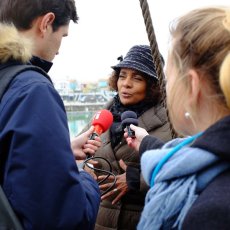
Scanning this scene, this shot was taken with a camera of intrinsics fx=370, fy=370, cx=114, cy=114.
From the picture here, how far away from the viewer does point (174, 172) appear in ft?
2.72

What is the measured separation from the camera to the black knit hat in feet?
7.38

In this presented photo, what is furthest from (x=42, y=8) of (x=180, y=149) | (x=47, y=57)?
(x=180, y=149)

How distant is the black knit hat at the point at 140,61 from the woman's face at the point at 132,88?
0.17 ft

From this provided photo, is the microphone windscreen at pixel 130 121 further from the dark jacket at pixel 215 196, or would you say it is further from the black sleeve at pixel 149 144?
the dark jacket at pixel 215 196

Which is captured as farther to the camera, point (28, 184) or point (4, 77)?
point (4, 77)

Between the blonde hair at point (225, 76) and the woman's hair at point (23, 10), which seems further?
the woman's hair at point (23, 10)

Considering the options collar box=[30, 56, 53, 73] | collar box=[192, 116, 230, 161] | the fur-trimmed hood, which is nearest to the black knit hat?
collar box=[30, 56, 53, 73]

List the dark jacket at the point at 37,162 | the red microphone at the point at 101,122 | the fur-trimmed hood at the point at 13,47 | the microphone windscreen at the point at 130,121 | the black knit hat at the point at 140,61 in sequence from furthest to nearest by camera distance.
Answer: the black knit hat at the point at 140,61
the microphone windscreen at the point at 130,121
the red microphone at the point at 101,122
the fur-trimmed hood at the point at 13,47
the dark jacket at the point at 37,162

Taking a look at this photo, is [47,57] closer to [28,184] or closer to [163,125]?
[28,184]

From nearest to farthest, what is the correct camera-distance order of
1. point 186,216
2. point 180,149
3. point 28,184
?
1. point 186,216
2. point 180,149
3. point 28,184

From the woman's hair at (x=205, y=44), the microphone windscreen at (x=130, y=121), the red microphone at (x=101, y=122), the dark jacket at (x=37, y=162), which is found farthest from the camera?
the microphone windscreen at (x=130, y=121)

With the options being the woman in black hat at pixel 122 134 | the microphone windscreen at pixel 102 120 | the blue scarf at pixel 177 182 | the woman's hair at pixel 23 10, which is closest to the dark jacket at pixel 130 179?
the woman in black hat at pixel 122 134

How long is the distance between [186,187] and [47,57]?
0.83 metres

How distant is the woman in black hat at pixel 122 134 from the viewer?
205cm
